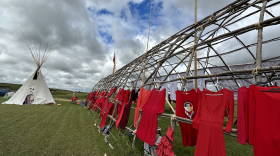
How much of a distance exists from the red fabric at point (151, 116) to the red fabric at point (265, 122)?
6.75ft

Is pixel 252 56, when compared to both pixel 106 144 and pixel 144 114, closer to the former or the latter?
pixel 144 114

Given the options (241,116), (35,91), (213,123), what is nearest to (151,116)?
(213,123)

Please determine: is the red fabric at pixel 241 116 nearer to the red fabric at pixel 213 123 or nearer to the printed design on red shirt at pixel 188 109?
the red fabric at pixel 213 123

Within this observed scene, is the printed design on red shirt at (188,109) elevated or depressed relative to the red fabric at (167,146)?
elevated

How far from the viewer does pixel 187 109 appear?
328 cm

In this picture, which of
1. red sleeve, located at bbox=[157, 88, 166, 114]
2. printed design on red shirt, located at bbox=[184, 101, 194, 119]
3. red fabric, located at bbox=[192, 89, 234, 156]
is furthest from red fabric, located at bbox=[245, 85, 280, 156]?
red sleeve, located at bbox=[157, 88, 166, 114]

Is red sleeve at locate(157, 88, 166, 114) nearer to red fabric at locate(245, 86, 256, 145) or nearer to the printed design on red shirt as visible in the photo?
the printed design on red shirt

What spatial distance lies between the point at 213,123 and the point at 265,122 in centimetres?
74

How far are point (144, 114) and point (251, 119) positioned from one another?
270 centimetres

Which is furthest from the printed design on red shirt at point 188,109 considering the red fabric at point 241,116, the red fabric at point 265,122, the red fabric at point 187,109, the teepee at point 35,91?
the teepee at point 35,91

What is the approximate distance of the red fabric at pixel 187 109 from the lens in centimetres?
324

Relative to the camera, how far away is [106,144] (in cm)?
520

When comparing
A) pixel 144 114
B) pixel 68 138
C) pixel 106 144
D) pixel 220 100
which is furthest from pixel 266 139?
pixel 68 138

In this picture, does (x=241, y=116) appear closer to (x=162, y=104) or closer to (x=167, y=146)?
(x=167, y=146)
